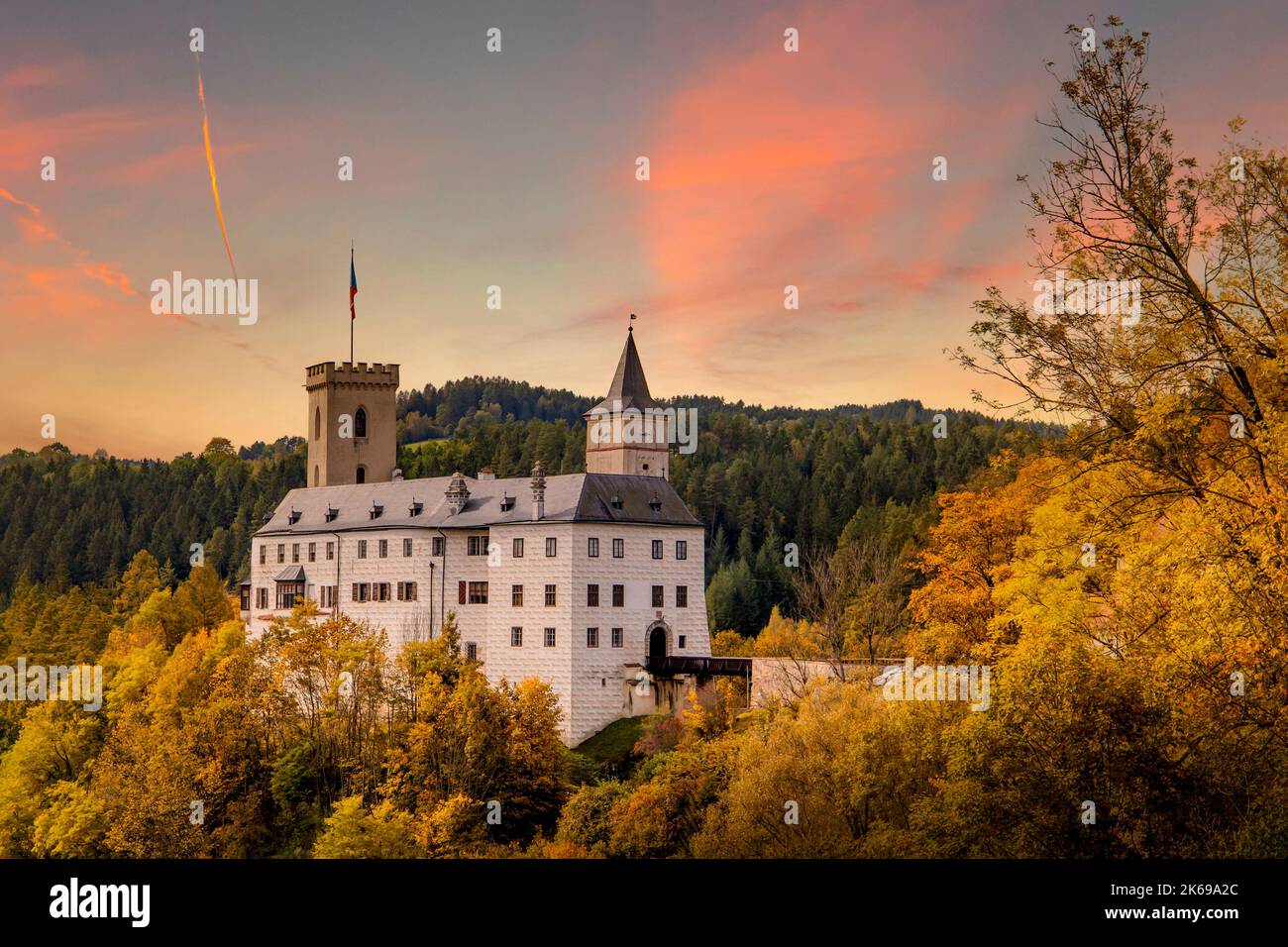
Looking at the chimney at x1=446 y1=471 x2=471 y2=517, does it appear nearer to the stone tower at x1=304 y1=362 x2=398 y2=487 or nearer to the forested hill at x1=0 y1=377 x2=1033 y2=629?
the stone tower at x1=304 y1=362 x2=398 y2=487

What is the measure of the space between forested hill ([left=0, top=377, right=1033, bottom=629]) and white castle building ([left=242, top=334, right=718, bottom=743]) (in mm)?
46806

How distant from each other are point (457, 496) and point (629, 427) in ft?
94.1

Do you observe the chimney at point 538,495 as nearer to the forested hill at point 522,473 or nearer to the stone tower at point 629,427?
the stone tower at point 629,427

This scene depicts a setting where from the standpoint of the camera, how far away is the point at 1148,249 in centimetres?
2448

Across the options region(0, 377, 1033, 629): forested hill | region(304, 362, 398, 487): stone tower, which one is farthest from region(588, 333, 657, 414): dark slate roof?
region(0, 377, 1033, 629): forested hill

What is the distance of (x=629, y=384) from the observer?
99312 millimetres

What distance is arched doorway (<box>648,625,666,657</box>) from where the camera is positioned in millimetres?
65250

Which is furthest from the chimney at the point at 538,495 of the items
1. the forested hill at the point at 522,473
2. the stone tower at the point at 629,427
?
the forested hill at the point at 522,473

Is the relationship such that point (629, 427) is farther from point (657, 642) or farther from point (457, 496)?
point (657, 642)

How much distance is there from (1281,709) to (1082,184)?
981 cm

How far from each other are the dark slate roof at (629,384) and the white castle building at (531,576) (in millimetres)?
25266

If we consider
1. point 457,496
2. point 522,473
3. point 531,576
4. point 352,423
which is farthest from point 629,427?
point 522,473
